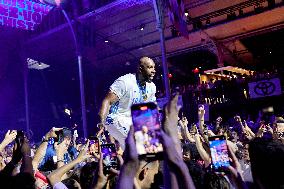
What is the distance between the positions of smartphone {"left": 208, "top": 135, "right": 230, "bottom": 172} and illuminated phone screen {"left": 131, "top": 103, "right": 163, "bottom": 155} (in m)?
0.72

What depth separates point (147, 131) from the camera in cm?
186

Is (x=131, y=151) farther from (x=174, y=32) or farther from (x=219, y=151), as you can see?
(x=174, y=32)

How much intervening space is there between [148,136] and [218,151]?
0.87 metres

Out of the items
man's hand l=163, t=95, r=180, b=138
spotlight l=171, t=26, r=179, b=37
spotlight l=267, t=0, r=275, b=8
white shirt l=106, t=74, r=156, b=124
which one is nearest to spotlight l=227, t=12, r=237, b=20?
spotlight l=267, t=0, r=275, b=8

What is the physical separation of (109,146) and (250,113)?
40.8ft

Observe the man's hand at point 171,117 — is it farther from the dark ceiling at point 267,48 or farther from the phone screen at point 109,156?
the dark ceiling at point 267,48

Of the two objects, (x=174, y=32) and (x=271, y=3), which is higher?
(x=271, y=3)

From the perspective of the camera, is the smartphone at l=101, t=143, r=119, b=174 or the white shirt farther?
the white shirt

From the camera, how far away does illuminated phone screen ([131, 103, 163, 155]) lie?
183cm

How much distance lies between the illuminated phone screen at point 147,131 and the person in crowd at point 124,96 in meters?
2.57

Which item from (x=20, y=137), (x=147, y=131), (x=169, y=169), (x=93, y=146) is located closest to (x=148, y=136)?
(x=147, y=131)

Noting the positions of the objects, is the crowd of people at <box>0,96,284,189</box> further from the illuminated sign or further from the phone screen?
A: the illuminated sign

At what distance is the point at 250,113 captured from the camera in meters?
14.3

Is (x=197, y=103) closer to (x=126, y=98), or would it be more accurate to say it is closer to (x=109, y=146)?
(x=126, y=98)
